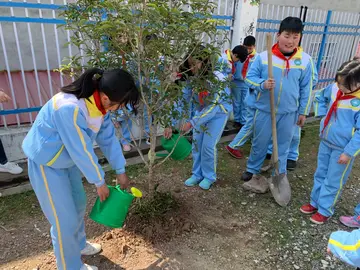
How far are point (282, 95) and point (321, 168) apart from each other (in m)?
0.85

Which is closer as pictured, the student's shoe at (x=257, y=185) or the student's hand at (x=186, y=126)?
the student's hand at (x=186, y=126)

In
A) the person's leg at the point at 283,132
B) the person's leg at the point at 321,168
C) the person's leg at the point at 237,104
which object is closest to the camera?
the person's leg at the point at 321,168

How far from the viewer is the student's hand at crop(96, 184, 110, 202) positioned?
1.93m

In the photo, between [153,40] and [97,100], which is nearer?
[97,100]

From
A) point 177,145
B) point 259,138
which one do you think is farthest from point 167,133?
point 259,138

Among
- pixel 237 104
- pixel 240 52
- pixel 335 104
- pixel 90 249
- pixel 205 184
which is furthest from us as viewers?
pixel 237 104

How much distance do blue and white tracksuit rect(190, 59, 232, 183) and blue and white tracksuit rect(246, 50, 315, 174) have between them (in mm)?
391

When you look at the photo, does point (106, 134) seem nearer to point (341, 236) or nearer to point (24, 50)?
point (341, 236)

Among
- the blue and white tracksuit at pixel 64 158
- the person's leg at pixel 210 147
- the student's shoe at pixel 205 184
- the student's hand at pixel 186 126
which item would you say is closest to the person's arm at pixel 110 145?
the blue and white tracksuit at pixel 64 158

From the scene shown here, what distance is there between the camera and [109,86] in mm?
1707

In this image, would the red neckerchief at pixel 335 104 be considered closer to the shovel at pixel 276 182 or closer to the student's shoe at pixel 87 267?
the shovel at pixel 276 182

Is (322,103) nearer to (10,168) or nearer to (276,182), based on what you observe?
(276,182)

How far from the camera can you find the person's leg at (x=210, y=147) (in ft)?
10.7

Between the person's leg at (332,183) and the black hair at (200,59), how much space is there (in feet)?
4.56
